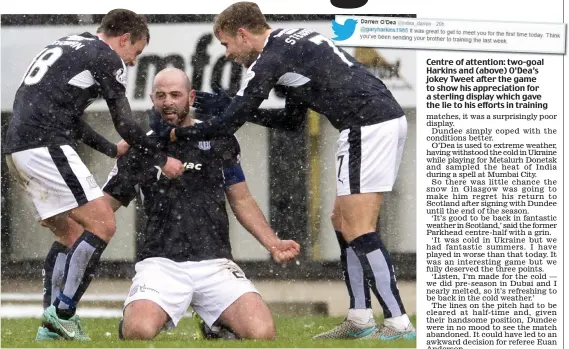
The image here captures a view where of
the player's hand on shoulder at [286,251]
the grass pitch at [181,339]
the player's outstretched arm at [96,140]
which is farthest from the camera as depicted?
the player's outstretched arm at [96,140]

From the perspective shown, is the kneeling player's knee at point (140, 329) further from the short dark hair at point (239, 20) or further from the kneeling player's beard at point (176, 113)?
the short dark hair at point (239, 20)

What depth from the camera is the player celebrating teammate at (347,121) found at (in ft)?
17.4

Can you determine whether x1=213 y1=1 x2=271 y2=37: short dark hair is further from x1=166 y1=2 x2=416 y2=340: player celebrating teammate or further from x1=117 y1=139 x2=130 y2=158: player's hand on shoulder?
x1=117 y1=139 x2=130 y2=158: player's hand on shoulder

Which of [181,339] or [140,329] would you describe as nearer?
[140,329]

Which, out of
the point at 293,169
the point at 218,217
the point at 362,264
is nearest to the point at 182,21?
the point at 293,169

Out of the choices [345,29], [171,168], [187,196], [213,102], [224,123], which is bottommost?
[187,196]

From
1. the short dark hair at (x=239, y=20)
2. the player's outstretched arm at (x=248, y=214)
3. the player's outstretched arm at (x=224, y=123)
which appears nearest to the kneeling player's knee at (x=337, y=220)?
the player's outstretched arm at (x=248, y=214)

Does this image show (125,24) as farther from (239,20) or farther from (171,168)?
(171,168)

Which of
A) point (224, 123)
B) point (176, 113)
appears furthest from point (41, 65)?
point (224, 123)

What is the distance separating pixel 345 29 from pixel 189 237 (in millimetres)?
1498

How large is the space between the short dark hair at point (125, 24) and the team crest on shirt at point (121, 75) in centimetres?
28

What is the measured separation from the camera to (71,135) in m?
5.73

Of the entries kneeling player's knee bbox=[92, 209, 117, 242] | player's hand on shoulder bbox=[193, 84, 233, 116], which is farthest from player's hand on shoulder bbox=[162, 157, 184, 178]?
player's hand on shoulder bbox=[193, 84, 233, 116]

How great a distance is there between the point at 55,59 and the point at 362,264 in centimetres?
210
